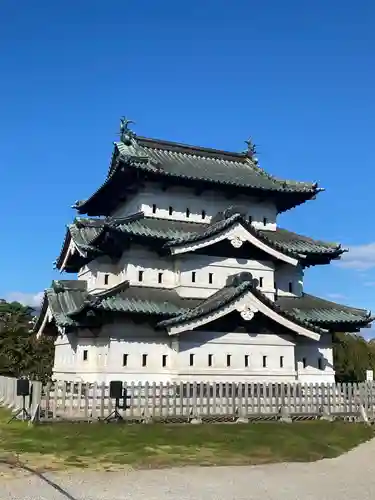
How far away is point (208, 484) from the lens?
11.1m

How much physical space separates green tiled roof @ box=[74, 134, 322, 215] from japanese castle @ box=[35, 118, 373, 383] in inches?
4.0

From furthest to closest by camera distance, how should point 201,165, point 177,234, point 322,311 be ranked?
point 201,165
point 322,311
point 177,234

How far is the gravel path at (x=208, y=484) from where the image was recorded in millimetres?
9978

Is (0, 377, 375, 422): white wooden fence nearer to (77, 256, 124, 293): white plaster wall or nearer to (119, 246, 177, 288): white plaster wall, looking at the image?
(119, 246, 177, 288): white plaster wall

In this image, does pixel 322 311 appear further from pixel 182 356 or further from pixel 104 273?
pixel 104 273

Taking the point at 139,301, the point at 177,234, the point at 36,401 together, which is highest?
the point at 177,234

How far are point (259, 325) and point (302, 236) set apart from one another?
8.21 m

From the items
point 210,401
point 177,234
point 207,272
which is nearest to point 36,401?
point 210,401

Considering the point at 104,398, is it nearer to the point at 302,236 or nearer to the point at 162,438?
the point at 162,438

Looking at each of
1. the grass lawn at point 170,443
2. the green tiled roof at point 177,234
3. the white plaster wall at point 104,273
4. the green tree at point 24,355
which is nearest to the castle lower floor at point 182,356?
the white plaster wall at point 104,273

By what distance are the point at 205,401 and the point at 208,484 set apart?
1082cm

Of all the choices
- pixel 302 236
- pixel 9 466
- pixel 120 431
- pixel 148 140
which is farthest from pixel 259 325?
pixel 9 466

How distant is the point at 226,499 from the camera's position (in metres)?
9.84

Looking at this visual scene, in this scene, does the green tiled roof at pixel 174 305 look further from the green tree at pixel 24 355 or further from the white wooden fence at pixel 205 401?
the green tree at pixel 24 355
